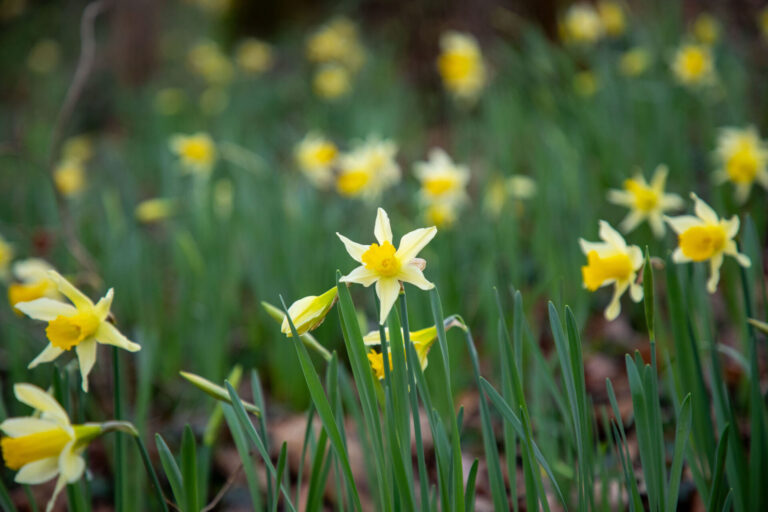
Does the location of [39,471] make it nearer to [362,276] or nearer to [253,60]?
[362,276]

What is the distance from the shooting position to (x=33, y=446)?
75 cm

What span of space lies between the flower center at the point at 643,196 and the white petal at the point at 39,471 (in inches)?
55.5

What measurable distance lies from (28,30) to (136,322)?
8336 millimetres

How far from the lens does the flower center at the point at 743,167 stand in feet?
5.57

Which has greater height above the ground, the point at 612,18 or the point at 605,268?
the point at 612,18

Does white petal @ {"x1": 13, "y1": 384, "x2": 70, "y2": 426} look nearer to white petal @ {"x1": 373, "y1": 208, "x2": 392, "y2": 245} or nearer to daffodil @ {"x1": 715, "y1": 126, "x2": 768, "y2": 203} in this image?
white petal @ {"x1": 373, "y1": 208, "x2": 392, "y2": 245}

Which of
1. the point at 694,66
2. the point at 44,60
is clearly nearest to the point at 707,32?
the point at 694,66

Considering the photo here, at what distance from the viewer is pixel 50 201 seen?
9.89 ft

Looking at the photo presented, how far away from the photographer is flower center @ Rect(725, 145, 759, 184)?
5.57 ft

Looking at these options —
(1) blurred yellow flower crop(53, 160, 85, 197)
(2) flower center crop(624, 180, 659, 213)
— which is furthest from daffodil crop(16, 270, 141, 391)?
(1) blurred yellow flower crop(53, 160, 85, 197)

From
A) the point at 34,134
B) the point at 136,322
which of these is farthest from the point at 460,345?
the point at 34,134

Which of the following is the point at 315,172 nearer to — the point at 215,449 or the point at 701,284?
the point at 215,449

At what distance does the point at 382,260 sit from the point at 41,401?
0.50 m

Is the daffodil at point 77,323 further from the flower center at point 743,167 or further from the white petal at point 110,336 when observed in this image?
the flower center at point 743,167
